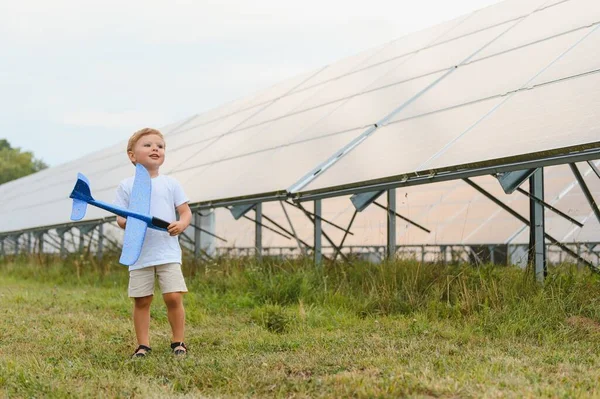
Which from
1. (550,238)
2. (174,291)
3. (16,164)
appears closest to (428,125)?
(550,238)

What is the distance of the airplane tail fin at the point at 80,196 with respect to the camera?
4.39 m

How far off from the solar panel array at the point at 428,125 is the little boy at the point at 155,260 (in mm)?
2406

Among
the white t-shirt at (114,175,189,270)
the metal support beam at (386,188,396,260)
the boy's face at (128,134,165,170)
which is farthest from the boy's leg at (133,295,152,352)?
the metal support beam at (386,188,396,260)

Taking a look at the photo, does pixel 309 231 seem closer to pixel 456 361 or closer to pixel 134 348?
pixel 134 348

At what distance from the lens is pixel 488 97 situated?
746 cm

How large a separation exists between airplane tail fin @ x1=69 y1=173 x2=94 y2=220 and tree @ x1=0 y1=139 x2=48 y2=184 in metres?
60.2

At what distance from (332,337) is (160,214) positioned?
1429 mm

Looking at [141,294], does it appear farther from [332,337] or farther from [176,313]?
[332,337]

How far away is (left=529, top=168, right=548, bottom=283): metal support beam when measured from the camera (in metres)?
5.85

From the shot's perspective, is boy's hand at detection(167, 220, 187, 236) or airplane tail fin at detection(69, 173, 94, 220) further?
boy's hand at detection(167, 220, 187, 236)

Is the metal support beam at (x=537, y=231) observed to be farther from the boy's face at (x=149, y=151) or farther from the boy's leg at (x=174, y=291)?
the boy's face at (x=149, y=151)

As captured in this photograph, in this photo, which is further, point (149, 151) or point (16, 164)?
point (16, 164)

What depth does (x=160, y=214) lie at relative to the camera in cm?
480

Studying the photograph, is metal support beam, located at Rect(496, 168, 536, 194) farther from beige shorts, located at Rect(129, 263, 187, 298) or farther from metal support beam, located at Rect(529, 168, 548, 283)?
beige shorts, located at Rect(129, 263, 187, 298)
